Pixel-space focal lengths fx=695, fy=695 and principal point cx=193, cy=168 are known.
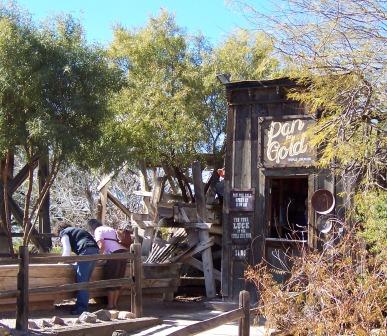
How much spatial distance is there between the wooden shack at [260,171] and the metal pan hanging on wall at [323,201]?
0.07 m

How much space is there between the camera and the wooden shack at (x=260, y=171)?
39.6ft

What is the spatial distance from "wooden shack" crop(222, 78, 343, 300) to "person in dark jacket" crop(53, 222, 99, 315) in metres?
2.93

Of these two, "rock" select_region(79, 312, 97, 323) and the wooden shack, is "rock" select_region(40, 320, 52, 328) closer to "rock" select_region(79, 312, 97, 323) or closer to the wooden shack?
"rock" select_region(79, 312, 97, 323)

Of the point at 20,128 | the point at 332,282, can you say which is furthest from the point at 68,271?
the point at 332,282

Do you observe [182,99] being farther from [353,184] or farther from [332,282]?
[332,282]

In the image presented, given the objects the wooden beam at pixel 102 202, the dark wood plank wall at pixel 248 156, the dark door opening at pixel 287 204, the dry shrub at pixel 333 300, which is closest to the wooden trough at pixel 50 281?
the dark wood plank wall at pixel 248 156

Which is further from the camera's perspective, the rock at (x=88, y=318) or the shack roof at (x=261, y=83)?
the shack roof at (x=261, y=83)

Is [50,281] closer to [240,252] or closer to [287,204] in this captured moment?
[240,252]

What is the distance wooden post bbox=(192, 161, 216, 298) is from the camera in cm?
1397

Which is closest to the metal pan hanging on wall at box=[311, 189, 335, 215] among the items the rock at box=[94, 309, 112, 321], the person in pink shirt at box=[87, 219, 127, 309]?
the person in pink shirt at box=[87, 219, 127, 309]

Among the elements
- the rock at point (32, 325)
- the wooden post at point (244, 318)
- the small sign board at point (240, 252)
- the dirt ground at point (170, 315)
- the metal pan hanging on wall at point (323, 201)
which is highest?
the metal pan hanging on wall at point (323, 201)

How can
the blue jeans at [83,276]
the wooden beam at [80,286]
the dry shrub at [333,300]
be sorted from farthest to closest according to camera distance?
the blue jeans at [83,276]
the wooden beam at [80,286]
the dry shrub at [333,300]

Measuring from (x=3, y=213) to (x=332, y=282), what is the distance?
1008 cm

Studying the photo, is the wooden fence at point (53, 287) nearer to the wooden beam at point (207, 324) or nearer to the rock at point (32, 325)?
the rock at point (32, 325)
